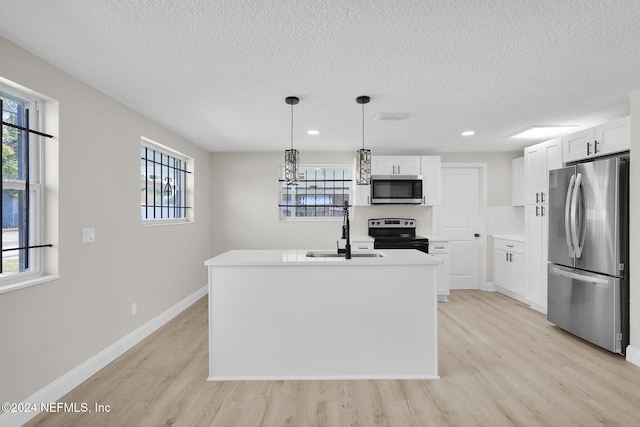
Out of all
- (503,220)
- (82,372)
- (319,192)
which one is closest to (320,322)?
(82,372)

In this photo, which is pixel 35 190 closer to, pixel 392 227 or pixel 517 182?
pixel 392 227

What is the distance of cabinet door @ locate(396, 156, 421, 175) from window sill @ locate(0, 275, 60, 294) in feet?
14.0

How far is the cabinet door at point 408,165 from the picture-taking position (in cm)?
509

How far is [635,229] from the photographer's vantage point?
272 centimetres

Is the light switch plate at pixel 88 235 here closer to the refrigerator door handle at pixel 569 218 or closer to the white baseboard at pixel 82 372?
the white baseboard at pixel 82 372

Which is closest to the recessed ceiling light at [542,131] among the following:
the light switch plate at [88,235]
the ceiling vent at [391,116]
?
the ceiling vent at [391,116]

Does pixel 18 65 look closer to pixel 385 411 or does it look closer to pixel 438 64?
pixel 438 64

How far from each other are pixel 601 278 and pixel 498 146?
2557 mm

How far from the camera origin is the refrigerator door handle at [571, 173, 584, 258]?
123 inches

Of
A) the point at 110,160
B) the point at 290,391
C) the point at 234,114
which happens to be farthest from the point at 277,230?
the point at 290,391

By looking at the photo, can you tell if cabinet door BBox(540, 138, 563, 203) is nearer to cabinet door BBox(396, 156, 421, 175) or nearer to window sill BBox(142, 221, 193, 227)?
cabinet door BBox(396, 156, 421, 175)

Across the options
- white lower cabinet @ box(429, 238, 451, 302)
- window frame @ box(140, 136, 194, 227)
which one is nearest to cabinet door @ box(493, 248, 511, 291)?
white lower cabinet @ box(429, 238, 451, 302)

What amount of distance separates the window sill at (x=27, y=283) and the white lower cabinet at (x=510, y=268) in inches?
196

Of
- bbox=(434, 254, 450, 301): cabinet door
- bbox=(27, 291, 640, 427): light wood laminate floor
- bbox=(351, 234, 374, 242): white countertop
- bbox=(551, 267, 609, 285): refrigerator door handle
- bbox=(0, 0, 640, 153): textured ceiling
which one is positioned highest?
bbox=(0, 0, 640, 153): textured ceiling
